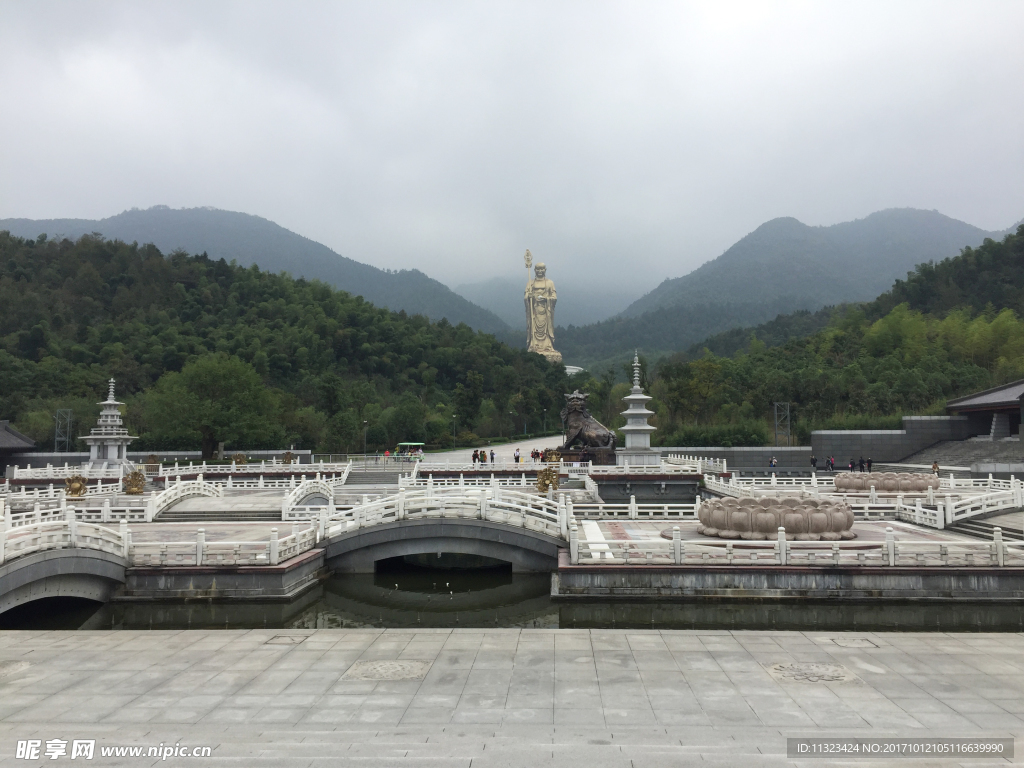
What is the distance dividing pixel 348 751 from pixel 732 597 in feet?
33.2

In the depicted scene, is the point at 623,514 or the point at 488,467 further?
the point at 488,467

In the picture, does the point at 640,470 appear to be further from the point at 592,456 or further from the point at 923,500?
the point at 923,500

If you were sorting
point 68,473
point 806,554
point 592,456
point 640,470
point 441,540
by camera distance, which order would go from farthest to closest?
point 592,456
point 68,473
point 640,470
point 441,540
point 806,554

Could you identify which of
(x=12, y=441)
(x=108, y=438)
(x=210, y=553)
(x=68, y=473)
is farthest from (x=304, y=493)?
(x=12, y=441)

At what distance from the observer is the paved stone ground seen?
6918mm

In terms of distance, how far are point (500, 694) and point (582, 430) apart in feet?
108

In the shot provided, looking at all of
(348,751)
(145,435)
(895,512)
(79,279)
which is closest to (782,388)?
(895,512)

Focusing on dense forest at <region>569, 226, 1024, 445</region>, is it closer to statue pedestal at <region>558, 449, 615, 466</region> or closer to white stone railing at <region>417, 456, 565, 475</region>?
statue pedestal at <region>558, 449, 615, 466</region>

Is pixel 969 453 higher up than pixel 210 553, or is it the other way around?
pixel 969 453

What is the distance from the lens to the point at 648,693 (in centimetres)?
846

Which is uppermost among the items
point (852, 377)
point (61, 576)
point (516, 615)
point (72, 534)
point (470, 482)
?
point (852, 377)

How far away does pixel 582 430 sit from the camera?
40938 mm

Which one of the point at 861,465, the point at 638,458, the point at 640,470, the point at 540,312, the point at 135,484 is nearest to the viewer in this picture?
the point at 135,484

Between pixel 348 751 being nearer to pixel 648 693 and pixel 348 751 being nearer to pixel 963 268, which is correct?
pixel 648 693
